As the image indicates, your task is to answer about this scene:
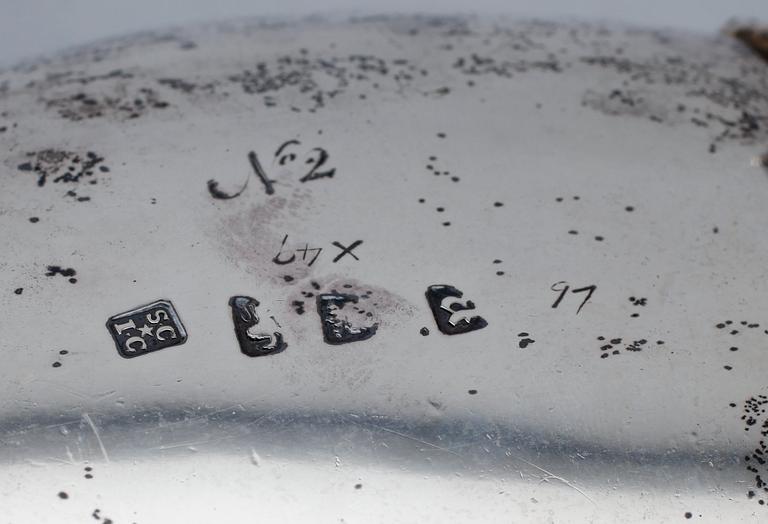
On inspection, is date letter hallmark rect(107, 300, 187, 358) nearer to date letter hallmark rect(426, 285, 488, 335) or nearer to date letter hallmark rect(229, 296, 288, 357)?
date letter hallmark rect(229, 296, 288, 357)

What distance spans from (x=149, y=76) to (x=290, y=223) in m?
0.21

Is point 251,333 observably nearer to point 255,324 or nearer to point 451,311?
point 255,324

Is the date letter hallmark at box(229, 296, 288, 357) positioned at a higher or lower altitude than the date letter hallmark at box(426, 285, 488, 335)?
higher

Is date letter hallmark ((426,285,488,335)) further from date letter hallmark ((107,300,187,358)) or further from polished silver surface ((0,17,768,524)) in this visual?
date letter hallmark ((107,300,187,358))

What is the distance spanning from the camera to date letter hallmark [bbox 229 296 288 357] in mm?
486

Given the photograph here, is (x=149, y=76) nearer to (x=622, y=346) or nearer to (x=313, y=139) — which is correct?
(x=313, y=139)

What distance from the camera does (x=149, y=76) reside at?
0.68 metres

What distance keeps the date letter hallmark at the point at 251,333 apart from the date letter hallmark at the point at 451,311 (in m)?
0.09

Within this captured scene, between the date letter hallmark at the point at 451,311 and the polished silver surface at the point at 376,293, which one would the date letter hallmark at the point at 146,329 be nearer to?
the polished silver surface at the point at 376,293

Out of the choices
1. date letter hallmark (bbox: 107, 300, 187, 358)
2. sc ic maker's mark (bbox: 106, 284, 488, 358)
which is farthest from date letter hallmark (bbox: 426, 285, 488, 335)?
date letter hallmark (bbox: 107, 300, 187, 358)

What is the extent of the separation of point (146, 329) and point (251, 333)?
0.06 meters

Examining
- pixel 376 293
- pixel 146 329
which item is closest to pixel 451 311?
pixel 376 293

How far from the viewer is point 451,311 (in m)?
0.52

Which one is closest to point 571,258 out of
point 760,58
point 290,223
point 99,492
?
point 290,223
